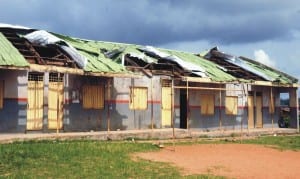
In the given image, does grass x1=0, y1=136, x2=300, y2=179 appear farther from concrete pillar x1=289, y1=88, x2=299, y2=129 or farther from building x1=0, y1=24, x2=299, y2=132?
concrete pillar x1=289, y1=88, x2=299, y2=129

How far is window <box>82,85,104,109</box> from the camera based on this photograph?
63.7ft

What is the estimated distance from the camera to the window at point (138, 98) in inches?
828

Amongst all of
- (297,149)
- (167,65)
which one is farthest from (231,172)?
(167,65)

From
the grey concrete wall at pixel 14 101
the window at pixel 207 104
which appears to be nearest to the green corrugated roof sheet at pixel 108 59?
the window at pixel 207 104

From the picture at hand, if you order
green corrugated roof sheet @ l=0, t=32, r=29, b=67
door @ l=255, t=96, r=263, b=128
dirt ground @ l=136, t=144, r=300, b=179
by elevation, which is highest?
green corrugated roof sheet @ l=0, t=32, r=29, b=67

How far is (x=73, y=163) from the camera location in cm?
1154

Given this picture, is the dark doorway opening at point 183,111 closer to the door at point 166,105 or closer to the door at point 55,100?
the door at point 166,105

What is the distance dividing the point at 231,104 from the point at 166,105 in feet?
16.9

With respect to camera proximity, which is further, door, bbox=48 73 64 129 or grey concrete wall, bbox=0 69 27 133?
door, bbox=48 73 64 129

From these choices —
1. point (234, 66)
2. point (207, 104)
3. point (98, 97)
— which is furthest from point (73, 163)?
point (234, 66)

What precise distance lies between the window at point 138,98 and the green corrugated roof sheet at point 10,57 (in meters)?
6.72

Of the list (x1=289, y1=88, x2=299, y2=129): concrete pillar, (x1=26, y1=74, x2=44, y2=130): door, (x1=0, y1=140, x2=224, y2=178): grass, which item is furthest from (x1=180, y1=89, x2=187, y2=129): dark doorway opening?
(x1=0, y1=140, x2=224, y2=178): grass

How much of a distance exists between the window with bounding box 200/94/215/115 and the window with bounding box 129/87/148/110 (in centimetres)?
406

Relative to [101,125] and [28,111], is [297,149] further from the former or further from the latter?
[28,111]
